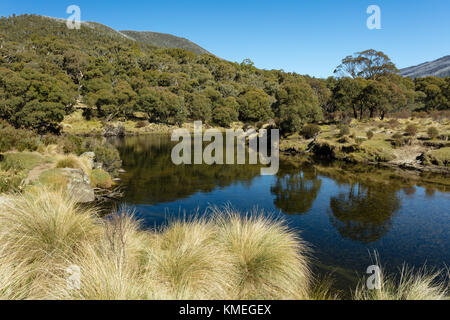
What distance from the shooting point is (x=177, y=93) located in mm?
73688

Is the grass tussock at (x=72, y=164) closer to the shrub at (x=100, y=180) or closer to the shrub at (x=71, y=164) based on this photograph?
the shrub at (x=71, y=164)

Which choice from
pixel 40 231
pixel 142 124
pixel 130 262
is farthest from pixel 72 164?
pixel 142 124

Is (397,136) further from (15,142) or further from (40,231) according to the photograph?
(15,142)

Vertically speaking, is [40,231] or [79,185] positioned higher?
[40,231]

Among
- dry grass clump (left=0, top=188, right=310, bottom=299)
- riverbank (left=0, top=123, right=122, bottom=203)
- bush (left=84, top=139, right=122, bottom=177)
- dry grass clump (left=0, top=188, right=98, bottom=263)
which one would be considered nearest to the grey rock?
riverbank (left=0, top=123, right=122, bottom=203)

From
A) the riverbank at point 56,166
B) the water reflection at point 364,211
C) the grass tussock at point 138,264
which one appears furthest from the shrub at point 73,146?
the water reflection at point 364,211

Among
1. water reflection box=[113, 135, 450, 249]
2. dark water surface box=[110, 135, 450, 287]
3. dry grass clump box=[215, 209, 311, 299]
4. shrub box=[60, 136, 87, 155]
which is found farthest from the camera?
shrub box=[60, 136, 87, 155]

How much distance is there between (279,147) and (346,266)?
29.0m

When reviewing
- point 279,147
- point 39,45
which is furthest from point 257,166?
point 39,45

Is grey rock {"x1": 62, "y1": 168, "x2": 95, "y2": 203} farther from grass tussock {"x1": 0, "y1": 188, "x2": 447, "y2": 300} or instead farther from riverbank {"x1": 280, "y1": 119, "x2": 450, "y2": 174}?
riverbank {"x1": 280, "y1": 119, "x2": 450, "y2": 174}

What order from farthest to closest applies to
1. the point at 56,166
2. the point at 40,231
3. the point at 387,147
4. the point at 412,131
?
the point at 412,131
the point at 387,147
the point at 56,166
the point at 40,231

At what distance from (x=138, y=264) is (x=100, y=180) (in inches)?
519

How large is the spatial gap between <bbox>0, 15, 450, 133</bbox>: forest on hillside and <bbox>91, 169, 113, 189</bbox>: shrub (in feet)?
90.3

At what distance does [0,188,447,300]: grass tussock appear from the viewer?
3.76 metres
